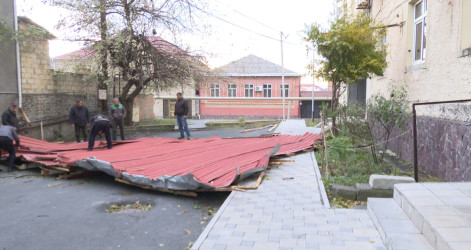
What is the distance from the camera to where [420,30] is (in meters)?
7.79

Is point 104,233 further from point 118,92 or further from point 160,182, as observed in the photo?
point 118,92

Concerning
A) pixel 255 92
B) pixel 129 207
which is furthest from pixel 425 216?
pixel 255 92

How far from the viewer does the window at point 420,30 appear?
747 cm

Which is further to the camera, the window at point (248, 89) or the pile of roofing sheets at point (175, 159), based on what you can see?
the window at point (248, 89)

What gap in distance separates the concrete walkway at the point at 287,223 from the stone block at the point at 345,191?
0.61 ft

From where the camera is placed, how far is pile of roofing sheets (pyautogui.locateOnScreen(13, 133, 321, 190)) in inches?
223

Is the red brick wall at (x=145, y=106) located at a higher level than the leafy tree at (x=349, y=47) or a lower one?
lower

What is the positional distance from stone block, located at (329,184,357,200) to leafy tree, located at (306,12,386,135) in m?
4.07

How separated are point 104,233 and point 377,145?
16.7 feet

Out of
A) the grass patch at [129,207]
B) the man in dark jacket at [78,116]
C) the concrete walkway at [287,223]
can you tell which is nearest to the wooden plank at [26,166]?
the man in dark jacket at [78,116]

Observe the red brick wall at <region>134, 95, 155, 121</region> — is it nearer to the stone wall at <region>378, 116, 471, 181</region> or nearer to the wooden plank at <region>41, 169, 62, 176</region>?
the wooden plank at <region>41, 169, 62, 176</region>

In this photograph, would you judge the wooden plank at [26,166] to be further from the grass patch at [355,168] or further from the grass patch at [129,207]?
the grass patch at [355,168]

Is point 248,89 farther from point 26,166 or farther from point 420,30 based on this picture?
point 26,166

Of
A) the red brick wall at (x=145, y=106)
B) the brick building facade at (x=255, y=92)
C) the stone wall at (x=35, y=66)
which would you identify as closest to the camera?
the stone wall at (x=35, y=66)
